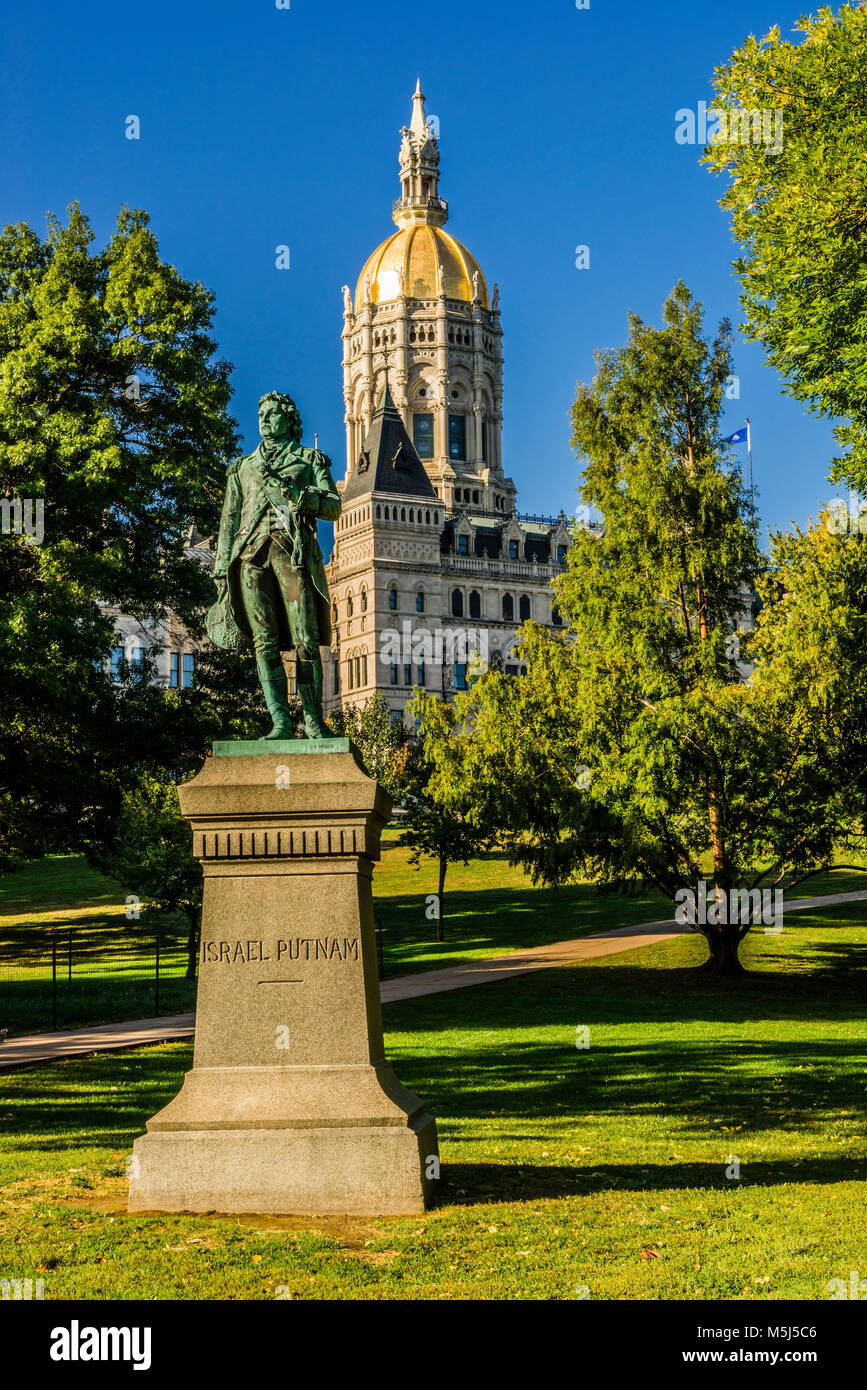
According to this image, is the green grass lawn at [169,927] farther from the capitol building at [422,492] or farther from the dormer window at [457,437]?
the dormer window at [457,437]

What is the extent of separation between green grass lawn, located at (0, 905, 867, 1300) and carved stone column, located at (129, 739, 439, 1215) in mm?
270

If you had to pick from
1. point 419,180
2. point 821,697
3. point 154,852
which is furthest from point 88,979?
point 419,180

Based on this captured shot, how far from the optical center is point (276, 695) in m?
9.85

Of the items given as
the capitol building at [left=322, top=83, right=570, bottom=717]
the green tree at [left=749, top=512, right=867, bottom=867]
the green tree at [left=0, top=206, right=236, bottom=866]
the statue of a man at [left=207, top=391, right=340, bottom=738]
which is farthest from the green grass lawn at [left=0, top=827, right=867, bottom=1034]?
the capitol building at [left=322, top=83, right=570, bottom=717]

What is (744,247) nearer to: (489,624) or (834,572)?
(834,572)

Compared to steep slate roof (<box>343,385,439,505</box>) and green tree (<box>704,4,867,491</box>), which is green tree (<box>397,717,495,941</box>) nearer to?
green tree (<box>704,4,867,491</box>)

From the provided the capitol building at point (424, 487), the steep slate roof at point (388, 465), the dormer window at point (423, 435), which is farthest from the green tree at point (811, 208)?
the dormer window at point (423, 435)

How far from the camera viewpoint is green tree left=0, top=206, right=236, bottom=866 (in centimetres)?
2425

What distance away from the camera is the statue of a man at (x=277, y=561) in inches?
382

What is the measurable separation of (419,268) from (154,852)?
118 m

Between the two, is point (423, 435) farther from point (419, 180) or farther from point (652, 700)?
point (652, 700)

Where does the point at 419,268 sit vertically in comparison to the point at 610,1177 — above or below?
above

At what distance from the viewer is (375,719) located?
66.6 meters

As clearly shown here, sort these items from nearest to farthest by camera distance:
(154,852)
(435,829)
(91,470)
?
(91,470) < (154,852) < (435,829)
